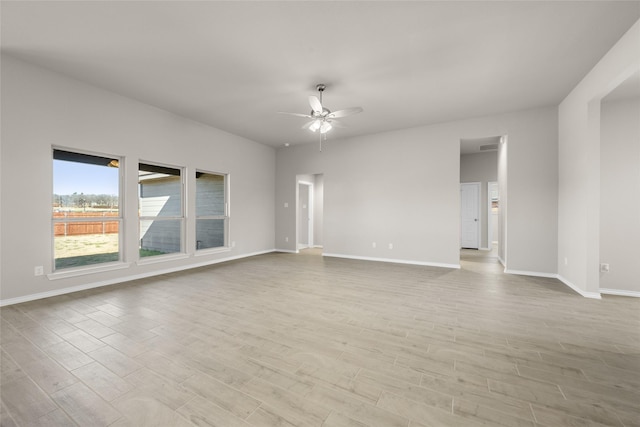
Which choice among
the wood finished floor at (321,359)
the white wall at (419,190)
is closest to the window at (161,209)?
the wood finished floor at (321,359)

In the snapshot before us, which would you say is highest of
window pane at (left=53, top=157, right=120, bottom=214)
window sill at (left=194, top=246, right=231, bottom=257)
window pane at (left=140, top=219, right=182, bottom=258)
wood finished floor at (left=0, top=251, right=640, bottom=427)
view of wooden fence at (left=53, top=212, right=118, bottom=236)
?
window pane at (left=53, top=157, right=120, bottom=214)

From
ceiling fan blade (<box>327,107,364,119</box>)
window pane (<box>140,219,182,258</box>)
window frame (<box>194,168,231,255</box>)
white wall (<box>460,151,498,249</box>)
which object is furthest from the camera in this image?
white wall (<box>460,151,498,249</box>)

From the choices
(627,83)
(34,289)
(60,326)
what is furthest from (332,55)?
(34,289)

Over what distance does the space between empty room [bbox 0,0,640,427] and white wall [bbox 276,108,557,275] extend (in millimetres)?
47

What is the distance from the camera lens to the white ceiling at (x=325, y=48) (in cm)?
244

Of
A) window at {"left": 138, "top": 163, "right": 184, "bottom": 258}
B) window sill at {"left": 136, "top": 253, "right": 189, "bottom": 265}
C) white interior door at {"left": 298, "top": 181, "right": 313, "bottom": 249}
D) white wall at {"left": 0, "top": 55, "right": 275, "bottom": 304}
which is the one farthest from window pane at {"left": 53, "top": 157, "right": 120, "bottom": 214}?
white interior door at {"left": 298, "top": 181, "right": 313, "bottom": 249}

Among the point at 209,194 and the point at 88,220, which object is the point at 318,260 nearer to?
the point at 209,194

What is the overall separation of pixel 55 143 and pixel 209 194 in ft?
9.33

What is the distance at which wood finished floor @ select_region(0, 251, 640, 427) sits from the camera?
1.48 meters

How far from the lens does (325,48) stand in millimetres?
2992

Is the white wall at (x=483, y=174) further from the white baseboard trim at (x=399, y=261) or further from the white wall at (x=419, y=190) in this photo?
the white baseboard trim at (x=399, y=261)

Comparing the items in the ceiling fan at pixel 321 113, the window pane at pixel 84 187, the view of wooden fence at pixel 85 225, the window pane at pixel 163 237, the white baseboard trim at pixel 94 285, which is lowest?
the white baseboard trim at pixel 94 285

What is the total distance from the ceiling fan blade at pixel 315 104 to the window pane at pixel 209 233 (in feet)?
12.6

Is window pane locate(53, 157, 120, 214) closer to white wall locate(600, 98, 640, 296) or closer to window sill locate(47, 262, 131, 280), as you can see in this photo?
window sill locate(47, 262, 131, 280)
